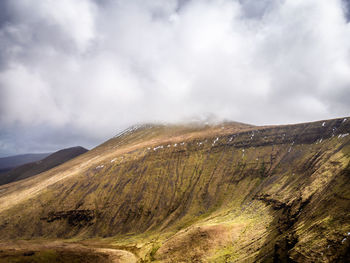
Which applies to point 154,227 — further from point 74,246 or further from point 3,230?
point 3,230

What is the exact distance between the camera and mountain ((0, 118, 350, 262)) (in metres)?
45.2

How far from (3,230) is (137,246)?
76514 millimetres

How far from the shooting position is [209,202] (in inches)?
4045

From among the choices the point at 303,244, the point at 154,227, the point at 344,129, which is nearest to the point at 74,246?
the point at 154,227

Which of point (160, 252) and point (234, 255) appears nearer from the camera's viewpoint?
point (234, 255)

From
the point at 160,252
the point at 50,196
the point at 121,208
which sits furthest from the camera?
the point at 50,196

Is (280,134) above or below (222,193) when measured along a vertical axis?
above

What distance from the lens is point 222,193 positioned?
343ft

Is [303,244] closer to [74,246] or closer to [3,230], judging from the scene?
[74,246]

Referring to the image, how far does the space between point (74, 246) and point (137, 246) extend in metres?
28.7

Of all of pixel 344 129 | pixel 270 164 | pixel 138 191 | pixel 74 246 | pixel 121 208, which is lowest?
pixel 74 246

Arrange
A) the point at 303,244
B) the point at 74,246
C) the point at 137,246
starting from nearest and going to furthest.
Result: 1. the point at 303,244
2. the point at 137,246
3. the point at 74,246

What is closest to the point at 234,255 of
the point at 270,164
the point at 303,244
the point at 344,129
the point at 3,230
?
the point at 303,244

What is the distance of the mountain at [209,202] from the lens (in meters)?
45.2
